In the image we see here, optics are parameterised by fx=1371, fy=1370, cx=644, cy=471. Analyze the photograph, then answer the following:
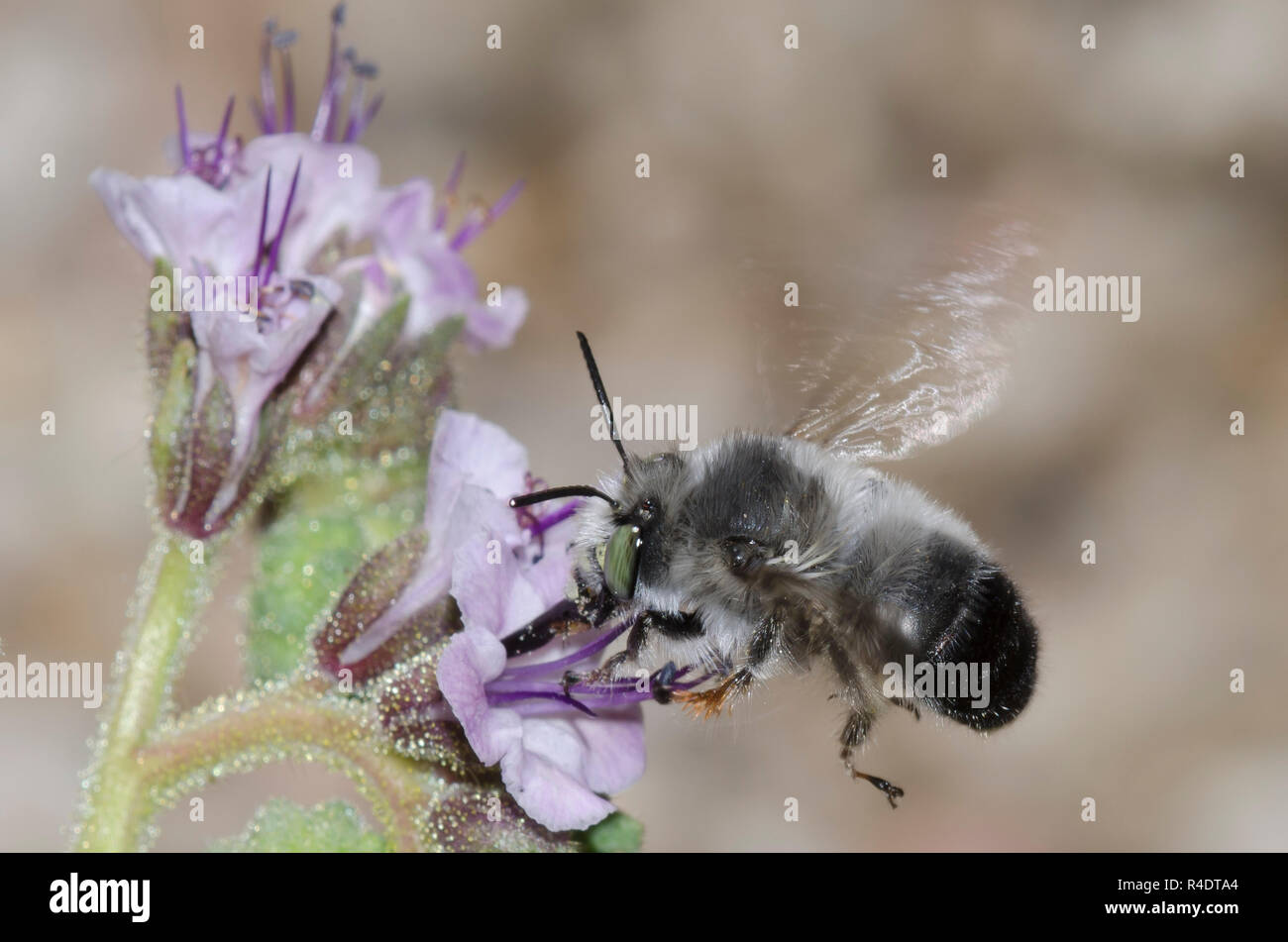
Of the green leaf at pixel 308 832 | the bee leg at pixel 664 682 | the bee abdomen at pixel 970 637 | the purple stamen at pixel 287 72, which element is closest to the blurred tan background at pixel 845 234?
the purple stamen at pixel 287 72

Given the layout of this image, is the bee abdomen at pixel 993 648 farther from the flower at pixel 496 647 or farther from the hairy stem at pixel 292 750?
the hairy stem at pixel 292 750

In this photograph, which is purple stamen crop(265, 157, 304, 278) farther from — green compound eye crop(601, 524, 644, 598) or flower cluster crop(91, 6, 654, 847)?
green compound eye crop(601, 524, 644, 598)

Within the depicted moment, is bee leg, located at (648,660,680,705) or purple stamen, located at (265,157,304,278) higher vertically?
purple stamen, located at (265,157,304,278)

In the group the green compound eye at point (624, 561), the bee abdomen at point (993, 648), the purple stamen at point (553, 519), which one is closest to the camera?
the green compound eye at point (624, 561)

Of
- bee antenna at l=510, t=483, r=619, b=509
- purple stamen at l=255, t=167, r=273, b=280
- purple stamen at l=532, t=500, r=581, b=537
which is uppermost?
purple stamen at l=255, t=167, r=273, b=280

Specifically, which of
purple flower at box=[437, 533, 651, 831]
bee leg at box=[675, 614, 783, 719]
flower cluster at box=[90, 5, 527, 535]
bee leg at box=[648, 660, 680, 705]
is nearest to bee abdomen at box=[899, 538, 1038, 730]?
bee leg at box=[675, 614, 783, 719]

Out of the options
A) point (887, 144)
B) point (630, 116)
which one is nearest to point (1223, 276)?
point (887, 144)
